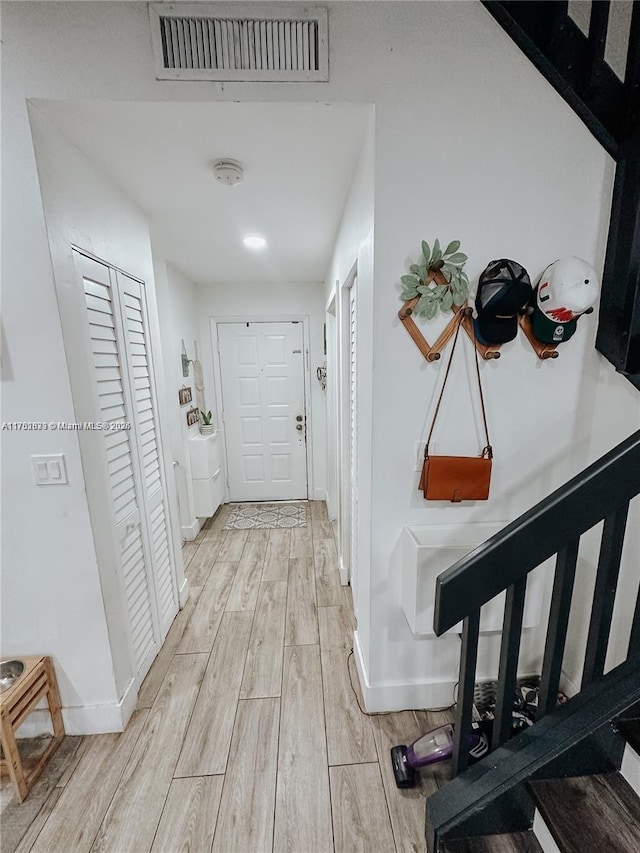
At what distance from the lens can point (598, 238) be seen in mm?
1274

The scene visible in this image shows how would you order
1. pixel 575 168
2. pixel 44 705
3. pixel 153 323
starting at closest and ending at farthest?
1. pixel 575 168
2. pixel 44 705
3. pixel 153 323

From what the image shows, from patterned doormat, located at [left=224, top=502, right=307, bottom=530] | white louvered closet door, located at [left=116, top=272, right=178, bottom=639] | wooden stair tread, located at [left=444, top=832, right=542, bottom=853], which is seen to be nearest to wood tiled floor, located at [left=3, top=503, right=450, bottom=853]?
wooden stair tread, located at [left=444, top=832, right=542, bottom=853]

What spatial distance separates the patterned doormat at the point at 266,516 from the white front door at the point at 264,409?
0.16 meters

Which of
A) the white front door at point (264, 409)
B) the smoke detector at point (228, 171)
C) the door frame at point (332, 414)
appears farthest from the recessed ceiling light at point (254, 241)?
the white front door at point (264, 409)

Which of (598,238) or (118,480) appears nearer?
(598,238)

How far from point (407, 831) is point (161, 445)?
1928 millimetres

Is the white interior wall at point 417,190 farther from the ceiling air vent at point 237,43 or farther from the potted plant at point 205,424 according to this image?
the potted plant at point 205,424

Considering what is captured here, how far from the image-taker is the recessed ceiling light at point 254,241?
7.59ft

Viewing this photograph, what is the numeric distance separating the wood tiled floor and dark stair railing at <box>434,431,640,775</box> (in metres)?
0.69

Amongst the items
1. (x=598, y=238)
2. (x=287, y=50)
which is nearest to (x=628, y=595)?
(x=598, y=238)

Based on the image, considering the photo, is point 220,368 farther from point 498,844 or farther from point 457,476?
point 498,844

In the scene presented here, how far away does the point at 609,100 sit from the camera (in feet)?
3.83

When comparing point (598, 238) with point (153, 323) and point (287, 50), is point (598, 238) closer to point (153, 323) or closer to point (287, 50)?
point (287, 50)

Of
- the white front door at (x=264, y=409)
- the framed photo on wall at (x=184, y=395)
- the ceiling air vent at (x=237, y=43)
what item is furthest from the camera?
the white front door at (x=264, y=409)
